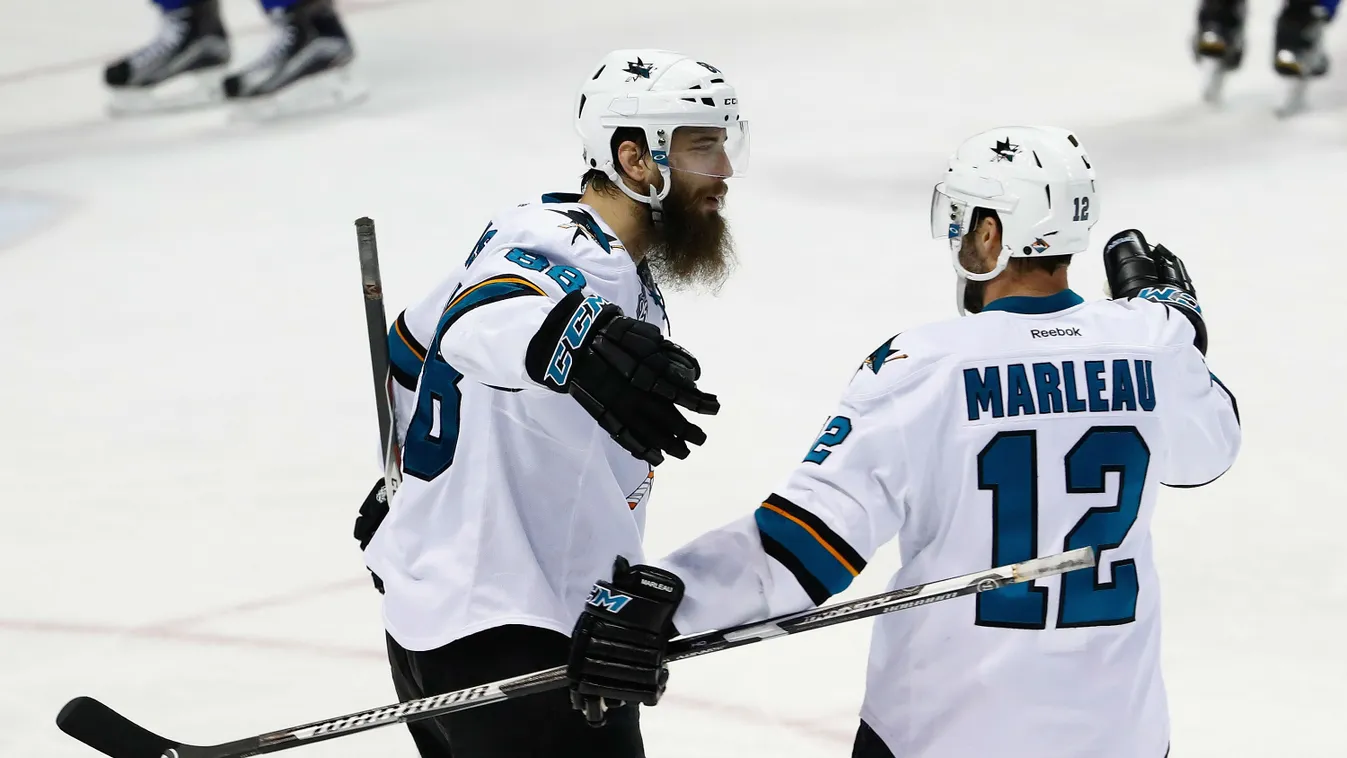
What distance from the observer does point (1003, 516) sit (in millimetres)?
2090

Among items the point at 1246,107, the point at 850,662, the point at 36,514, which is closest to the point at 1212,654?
the point at 850,662

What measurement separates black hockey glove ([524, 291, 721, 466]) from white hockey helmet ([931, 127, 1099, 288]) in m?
0.43

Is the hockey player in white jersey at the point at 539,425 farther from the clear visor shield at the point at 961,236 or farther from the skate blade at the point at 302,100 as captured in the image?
the skate blade at the point at 302,100

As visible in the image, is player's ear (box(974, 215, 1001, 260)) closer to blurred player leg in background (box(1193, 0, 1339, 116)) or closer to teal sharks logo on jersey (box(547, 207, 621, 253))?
teal sharks logo on jersey (box(547, 207, 621, 253))

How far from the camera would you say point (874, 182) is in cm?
723

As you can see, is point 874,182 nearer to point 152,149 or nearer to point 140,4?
point 152,149

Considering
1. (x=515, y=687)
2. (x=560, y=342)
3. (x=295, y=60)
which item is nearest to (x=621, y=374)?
(x=560, y=342)

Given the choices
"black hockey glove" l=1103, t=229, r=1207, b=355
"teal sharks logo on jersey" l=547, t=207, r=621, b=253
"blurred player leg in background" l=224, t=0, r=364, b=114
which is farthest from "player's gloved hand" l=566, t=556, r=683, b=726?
"blurred player leg in background" l=224, t=0, r=364, b=114

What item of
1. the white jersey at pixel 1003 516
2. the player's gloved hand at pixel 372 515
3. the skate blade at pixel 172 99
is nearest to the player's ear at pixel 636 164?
the white jersey at pixel 1003 516

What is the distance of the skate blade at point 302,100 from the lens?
27.5 ft

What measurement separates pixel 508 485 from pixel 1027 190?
2.51 ft

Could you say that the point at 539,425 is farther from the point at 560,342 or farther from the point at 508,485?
the point at 560,342

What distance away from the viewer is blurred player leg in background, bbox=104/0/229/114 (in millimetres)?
8516

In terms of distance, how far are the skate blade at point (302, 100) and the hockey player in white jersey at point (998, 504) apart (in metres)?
6.60
